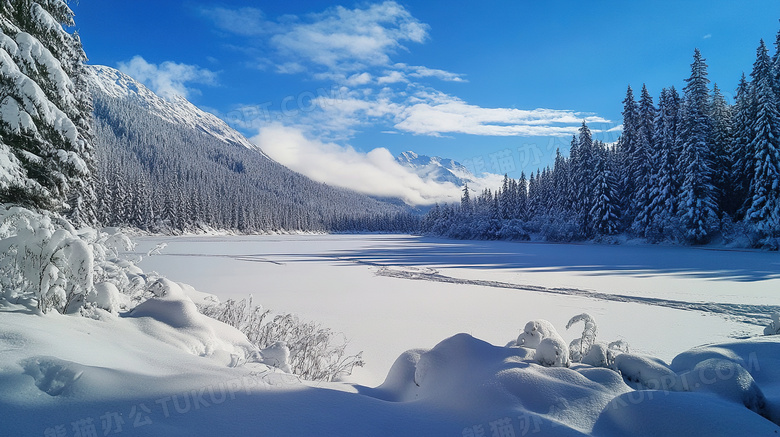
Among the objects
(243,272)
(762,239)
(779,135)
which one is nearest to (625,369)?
(243,272)

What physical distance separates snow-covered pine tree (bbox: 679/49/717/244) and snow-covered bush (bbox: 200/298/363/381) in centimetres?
3250

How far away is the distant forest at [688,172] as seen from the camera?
24.7 metres

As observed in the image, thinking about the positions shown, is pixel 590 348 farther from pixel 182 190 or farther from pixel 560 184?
pixel 182 190

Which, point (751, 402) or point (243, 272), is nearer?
point (751, 402)

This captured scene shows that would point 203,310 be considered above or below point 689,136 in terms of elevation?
below

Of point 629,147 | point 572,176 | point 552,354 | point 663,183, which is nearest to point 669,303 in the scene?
point 552,354

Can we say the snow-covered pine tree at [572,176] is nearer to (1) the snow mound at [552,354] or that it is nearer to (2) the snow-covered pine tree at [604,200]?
(2) the snow-covered pine tree at [604,200]

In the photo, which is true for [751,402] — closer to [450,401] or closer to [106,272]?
[450,401]

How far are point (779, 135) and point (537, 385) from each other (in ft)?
114

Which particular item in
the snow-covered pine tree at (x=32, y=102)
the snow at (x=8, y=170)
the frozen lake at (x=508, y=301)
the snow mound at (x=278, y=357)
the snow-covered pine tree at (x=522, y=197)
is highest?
the snow-covered pine tree at (x=522, y=197)

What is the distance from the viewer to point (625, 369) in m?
3.17

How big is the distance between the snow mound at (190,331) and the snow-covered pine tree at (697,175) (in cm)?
3406

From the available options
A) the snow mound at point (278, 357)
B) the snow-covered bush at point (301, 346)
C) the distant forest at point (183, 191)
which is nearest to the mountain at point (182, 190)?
the distant forest at point (183, 191)

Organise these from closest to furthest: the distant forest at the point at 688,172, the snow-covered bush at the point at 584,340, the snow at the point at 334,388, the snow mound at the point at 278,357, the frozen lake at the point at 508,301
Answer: the snow at the point at 334,388
the snow-covered bush at the point at 584,340
the snow mound at the point at 278,357
the frozen lake at the point at 508,301
the distant forest at the point at 688,172
